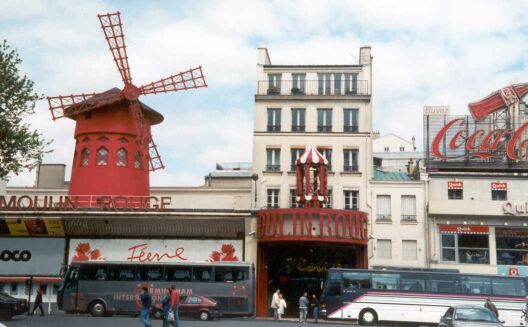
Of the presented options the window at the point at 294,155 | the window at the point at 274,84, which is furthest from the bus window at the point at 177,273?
the window at the point at 274,84

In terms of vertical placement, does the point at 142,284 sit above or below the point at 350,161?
below

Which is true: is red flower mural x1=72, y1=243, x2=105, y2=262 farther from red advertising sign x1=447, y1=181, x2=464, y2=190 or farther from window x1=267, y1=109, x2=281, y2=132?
red advertising sign x1=447, y1=181, x2=464, y2=190

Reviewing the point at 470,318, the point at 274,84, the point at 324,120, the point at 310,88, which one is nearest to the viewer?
the point at 470,318

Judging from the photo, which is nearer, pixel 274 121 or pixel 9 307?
pixel 9 307

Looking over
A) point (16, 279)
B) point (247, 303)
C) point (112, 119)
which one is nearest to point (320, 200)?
point (247, 303)

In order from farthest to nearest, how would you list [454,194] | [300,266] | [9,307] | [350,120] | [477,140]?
[477,140] < [350,120] < [300,266] < [454,194] < [9,307]

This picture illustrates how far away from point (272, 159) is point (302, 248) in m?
5.59

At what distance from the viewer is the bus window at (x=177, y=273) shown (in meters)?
33.0

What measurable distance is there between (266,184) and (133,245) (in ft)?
A: 27.9

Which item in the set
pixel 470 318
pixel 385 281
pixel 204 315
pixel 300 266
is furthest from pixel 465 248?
pixel 470 318

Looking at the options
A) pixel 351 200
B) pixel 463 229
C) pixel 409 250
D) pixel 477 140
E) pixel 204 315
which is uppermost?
pixel 477 140

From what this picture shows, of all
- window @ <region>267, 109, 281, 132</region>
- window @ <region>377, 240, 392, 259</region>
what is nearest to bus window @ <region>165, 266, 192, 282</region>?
window @ <region>267, 109, 281, 132</region>

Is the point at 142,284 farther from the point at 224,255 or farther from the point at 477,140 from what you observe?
the point at 477,140

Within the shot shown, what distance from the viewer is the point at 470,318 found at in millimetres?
19969
